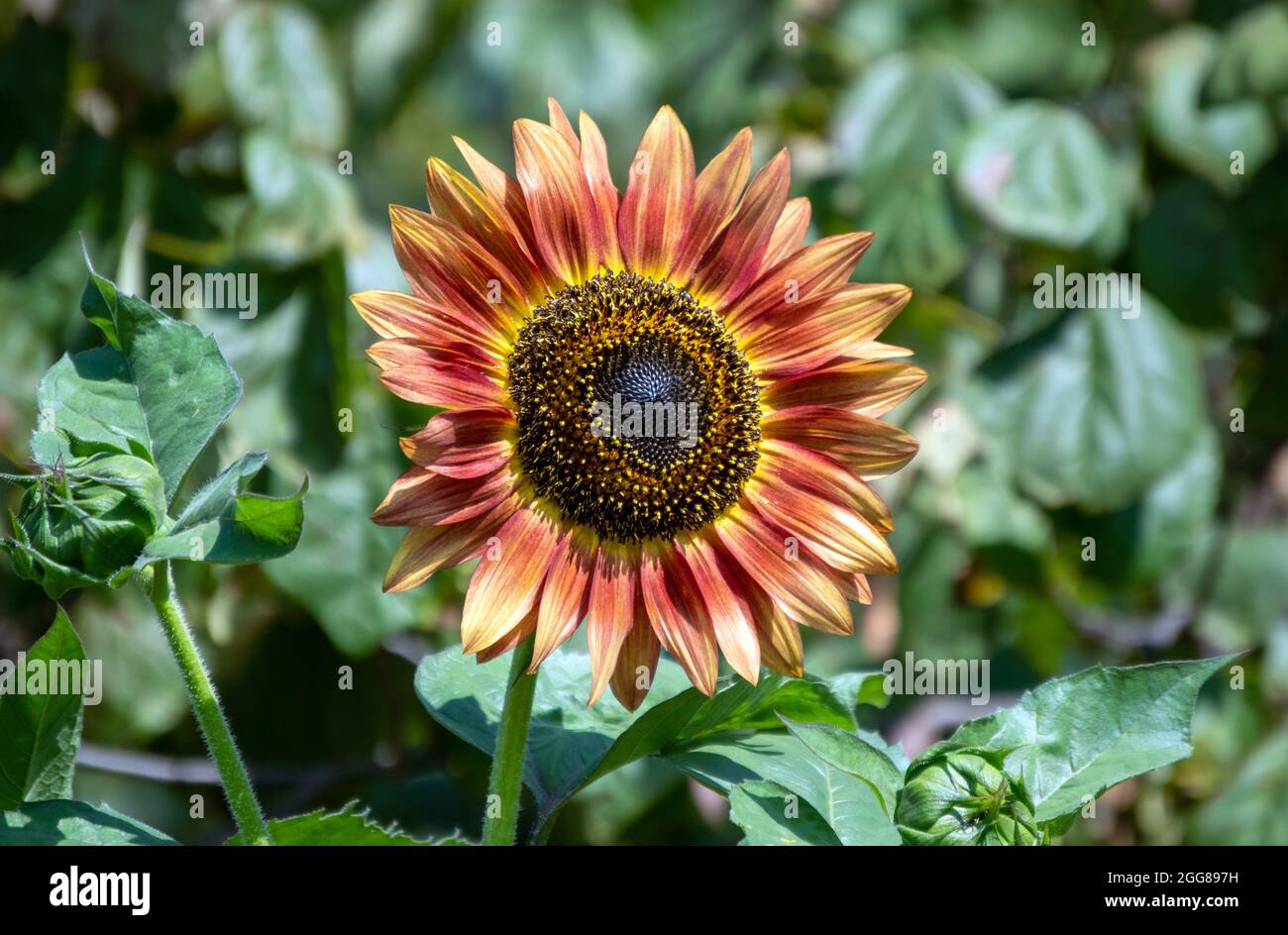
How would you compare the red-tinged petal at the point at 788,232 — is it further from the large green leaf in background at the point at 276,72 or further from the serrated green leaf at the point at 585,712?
the large green leaf in background at the point at 276,72

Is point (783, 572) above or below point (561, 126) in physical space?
below

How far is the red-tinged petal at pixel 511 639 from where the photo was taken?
2.46 feet

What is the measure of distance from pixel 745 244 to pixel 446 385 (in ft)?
0.64

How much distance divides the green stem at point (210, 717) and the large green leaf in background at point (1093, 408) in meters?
1.33

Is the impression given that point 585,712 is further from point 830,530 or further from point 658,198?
point 658,198

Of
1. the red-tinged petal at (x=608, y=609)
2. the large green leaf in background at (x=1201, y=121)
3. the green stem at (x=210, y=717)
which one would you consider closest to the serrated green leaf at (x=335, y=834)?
the green stem at (x=210, y=717)

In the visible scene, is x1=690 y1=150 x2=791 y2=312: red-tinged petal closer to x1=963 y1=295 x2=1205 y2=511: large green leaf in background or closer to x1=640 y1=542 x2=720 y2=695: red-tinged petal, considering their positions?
x1=640 y1=542 x2=720 y2=695: red-tinged petal

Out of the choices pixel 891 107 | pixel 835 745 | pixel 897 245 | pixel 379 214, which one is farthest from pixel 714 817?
pixel 379 214

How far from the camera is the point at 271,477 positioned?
148 centimetres

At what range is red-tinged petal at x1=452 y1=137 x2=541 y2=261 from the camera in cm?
Result: 79

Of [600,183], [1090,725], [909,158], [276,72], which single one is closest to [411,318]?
[600,183]

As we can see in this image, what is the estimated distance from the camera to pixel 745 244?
846 millimetres
